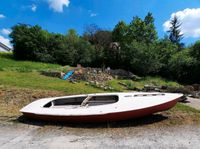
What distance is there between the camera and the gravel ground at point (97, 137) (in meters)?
5.00

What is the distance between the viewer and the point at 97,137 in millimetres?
5590

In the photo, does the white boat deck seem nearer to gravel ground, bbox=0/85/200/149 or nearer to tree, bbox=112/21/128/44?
gravel ground, bbox=0/85/200/149

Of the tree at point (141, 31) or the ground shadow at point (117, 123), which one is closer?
the ground shadow at point (117, 123)

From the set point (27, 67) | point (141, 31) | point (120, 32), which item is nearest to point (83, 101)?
point (27, 67)

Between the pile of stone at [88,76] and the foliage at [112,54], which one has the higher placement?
the foliage at [112,54]

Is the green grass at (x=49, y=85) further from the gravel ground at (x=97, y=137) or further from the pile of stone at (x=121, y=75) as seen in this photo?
the pile of stone at (x=121, y=75)

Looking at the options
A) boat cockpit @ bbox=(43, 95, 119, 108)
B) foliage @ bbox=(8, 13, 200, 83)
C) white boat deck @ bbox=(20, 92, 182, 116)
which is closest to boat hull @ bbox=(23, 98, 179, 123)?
white boat deck @ bbox=(20, 92, 182, 116)

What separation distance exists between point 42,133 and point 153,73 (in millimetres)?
18131

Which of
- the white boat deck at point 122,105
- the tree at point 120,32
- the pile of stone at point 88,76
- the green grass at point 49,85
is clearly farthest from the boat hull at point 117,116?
the tree at point 120,32

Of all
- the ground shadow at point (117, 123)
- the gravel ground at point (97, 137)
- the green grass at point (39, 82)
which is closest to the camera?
the gravel ground at point (97, 137)

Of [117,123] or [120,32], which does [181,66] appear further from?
[117,123]

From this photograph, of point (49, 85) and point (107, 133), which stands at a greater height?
point (49, 85)

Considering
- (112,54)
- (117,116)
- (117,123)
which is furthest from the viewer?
(112,54)

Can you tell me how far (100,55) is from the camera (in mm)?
25156
